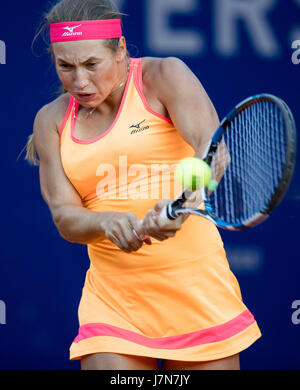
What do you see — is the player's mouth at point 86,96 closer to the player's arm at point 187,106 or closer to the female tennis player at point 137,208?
the female tennis player at point 137,208

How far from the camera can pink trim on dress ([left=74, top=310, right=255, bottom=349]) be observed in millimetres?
2184

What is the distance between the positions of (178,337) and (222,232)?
1.40 metres

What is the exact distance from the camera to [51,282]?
3.64m

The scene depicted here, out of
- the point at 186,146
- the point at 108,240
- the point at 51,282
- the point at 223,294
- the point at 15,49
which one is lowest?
the point at 51,282

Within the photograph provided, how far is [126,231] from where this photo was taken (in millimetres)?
1984

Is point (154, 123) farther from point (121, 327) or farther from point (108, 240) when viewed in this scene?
point (121, 327)

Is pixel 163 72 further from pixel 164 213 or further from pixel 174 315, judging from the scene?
pixel 174 315

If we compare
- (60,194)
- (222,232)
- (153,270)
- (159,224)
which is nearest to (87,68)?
(60,194)

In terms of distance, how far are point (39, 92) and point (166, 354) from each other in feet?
6.02

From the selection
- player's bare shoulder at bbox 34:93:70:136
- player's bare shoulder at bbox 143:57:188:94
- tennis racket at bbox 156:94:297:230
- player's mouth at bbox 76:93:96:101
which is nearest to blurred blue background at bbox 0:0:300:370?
player's bare shoulder at bbox 34:93:70:136

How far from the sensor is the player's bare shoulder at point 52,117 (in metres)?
2.34

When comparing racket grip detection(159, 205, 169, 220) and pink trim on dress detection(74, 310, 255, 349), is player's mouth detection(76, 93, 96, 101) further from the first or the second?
pink trim on dress detection(74, 310, 255, 349)

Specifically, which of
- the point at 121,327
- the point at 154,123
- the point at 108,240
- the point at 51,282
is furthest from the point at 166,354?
the point at 51,282

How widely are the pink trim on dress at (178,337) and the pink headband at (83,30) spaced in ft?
2.90
